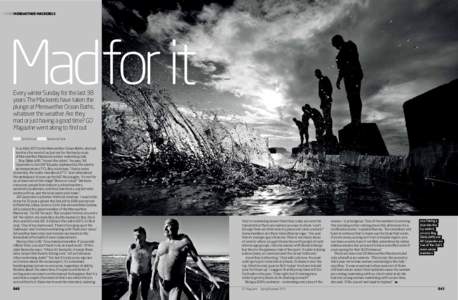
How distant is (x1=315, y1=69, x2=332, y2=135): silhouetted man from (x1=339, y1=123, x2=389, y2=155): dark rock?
18 centimetres

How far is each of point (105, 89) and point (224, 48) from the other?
121 centimetres

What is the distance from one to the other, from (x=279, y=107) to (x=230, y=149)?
0.65 m

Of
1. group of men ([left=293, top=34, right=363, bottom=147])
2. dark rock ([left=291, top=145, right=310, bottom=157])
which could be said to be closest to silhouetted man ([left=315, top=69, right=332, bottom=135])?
group of men ([left=293, top=34, right=363, bottom=147])

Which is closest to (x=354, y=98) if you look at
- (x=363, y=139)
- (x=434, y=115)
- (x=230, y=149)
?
(x=363, y=139)

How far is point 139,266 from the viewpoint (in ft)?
8.84

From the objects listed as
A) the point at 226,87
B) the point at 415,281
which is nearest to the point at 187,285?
the point at 226,87

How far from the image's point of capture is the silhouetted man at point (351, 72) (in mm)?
2906

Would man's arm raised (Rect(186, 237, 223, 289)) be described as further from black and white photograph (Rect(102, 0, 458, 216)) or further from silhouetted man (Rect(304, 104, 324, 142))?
silhouetted man (Rect(304, 104, 324, 142))

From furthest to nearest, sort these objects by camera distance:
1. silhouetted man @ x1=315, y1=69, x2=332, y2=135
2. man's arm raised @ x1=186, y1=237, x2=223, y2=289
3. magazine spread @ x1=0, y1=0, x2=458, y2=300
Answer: silhouetted man @ x1=315, y1=69, x2=332, y2=135 → magazine spread @ x1=0, y1=0, x2=458, y2=300 → man's arm raised @ x1=186, y1=237, x2=223, y2=289

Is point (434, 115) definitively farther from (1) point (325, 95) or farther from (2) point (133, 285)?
(2) point (133, 285)

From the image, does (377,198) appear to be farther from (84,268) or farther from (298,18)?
(84,268)

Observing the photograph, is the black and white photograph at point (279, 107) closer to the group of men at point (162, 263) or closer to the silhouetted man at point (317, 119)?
the silhouetted man at point (317, 119)

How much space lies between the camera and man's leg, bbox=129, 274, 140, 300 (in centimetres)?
271

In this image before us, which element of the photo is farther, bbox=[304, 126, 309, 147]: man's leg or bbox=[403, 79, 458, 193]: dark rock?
bbox=[304, 126, 309, 147]: man's leg
